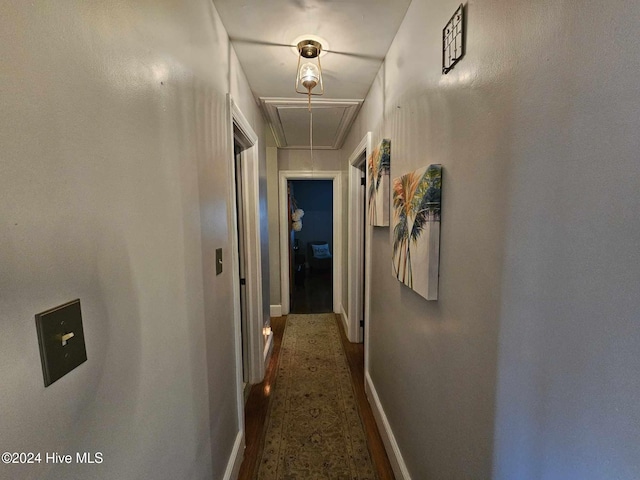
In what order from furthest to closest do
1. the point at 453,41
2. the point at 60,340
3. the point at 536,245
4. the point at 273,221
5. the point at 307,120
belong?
the point at 273,221 < the point at 307,120 < the point at 453,41 < the point at 536,245 < the point at 60,340


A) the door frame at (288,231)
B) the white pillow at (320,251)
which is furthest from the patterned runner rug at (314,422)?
the white pillow at (320,251)

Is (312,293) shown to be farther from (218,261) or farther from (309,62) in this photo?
(309,62)

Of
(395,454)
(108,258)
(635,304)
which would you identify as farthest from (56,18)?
(395,454)

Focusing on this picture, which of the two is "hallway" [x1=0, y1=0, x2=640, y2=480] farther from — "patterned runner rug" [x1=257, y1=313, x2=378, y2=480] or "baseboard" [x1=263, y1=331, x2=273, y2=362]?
"baseboard" [x1=263, y1=331, x2=273, y2=362]

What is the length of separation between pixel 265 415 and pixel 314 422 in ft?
1.22

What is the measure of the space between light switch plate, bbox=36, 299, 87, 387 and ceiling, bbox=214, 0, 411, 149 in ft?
4.72

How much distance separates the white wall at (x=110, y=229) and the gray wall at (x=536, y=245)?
0.95m

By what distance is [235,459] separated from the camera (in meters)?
1.49

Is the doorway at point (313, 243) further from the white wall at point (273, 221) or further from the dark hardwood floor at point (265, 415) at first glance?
the dark hardwood floor at point (265, 415)

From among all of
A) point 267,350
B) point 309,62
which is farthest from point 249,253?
point 309,62

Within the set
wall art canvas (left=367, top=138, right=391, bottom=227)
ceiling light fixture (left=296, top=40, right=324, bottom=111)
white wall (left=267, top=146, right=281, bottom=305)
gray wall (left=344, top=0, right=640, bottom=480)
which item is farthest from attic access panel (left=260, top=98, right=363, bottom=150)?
gray wall (left=344, top=0, right=640, bottom=480)

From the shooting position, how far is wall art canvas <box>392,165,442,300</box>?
1018 millimetres

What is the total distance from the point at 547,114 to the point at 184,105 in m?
1.09

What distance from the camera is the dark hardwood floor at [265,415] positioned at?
1.58 metres
